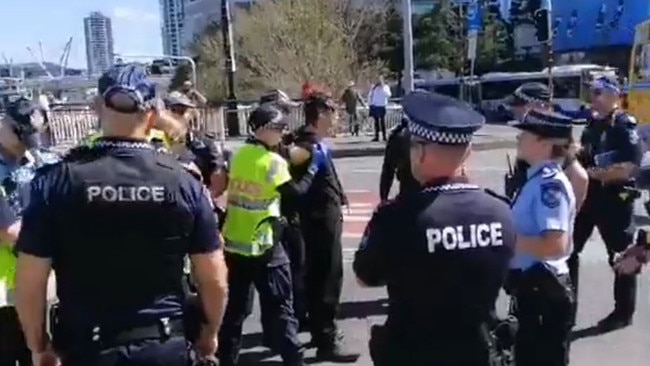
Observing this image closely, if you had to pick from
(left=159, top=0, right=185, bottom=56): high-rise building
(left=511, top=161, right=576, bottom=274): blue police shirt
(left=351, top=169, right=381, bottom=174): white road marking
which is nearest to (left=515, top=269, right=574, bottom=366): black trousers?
(left=511, top=161, right=576, bottom=274): blue police shirt

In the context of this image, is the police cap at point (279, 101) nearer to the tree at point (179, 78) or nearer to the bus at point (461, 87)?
the tree at point (179, 78)

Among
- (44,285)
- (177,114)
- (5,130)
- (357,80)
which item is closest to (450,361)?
(44,285)

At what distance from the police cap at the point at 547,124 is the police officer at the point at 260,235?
5.62 feet

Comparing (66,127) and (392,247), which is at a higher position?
(392,247)

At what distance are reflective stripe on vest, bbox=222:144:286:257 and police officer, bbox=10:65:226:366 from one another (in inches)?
87.8

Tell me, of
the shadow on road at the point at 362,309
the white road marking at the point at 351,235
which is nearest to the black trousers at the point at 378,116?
the white road marking at the point at 351,235

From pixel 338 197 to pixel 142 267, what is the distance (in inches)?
136

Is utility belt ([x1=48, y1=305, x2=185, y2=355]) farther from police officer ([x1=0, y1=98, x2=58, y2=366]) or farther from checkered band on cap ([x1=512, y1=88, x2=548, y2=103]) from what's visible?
checkered band on cap ([x1=512, y1=88, x2=548, y2=103])

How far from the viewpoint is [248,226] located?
605 centimetres

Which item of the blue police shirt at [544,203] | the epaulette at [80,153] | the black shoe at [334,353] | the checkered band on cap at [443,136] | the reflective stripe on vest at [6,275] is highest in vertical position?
the checkered band on cap at [443,136]

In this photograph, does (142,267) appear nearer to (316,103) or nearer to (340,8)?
(316,103)

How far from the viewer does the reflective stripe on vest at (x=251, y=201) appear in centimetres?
598

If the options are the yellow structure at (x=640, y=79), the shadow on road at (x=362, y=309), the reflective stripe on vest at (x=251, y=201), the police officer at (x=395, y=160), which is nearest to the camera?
the reflective stripe on vest at (x=251, y=201)

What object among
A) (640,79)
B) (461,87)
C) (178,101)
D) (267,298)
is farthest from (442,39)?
(267,298)
